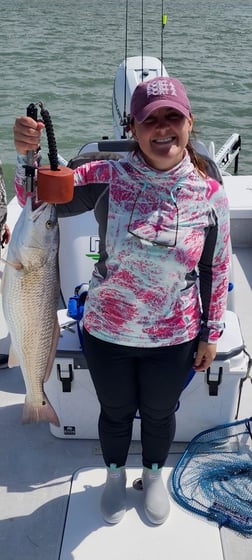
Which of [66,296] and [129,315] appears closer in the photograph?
[129,315]

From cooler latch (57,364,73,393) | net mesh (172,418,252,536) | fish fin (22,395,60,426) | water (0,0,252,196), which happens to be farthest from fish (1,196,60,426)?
water (0,0,252,196)

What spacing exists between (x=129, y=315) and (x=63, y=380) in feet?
2.63

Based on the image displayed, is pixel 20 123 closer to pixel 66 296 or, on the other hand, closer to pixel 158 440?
pixel 158 440

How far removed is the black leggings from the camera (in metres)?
2.05

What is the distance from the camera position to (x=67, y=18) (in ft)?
61.3

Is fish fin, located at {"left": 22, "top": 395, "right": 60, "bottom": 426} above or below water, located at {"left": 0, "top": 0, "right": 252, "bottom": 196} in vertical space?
above

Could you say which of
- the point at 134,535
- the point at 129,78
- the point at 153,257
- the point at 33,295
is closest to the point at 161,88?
the point at 153,257

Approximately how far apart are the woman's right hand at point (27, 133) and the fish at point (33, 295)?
15cm

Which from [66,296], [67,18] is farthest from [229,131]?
[67,18]

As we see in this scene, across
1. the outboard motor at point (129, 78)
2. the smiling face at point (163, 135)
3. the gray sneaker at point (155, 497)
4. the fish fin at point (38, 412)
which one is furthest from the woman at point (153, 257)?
the outboard motor at point (129, 78)

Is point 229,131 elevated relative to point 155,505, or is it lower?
lower

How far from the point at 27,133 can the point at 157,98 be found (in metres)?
0.39

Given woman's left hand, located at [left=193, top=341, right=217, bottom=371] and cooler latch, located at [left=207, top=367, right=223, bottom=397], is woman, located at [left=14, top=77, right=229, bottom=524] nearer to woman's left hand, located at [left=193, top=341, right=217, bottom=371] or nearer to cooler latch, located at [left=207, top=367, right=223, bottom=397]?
woman's left hand, located at [left=193, top=341, right=217, bottom=371]

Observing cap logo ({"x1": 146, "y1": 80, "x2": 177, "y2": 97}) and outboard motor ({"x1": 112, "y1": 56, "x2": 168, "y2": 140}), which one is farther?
outboard motor ({"x1": 112, "y1": 56, "x2": 168, "y2": 140})
